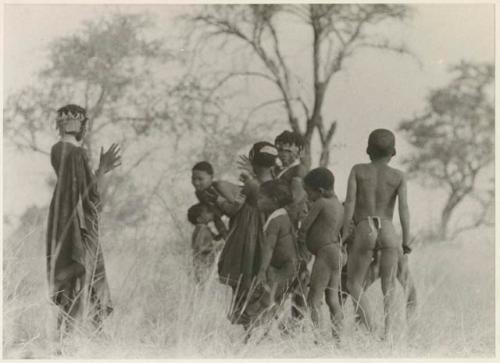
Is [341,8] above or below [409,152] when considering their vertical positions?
above

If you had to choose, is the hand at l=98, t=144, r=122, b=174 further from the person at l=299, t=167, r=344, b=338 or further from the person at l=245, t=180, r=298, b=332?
the person at l=299, t=167, r=344, b=338

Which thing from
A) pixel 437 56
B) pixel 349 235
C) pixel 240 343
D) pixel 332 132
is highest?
pixel 437 56

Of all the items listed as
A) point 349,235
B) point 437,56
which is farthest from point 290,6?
point 349,235

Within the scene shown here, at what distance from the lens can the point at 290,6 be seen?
976 cm

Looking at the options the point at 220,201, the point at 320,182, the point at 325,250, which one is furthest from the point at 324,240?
the point at 220,201

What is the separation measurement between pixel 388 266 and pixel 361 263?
0.20 metres

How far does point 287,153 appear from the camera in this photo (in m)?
7.78

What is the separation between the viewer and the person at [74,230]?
7.38 m

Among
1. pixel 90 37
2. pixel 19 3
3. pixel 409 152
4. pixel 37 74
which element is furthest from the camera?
pixel 409 152

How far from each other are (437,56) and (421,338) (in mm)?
2629

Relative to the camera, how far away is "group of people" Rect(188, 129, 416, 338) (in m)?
7.35

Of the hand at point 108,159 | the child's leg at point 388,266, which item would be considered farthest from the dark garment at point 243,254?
the hand at point 108,159

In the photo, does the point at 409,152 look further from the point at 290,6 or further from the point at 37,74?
the point at 37,74

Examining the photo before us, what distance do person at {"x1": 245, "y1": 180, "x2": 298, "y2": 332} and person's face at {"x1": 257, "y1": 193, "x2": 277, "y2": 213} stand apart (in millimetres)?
52
